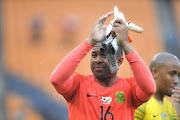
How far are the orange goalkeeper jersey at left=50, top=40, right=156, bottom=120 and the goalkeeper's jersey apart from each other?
1.65 ft

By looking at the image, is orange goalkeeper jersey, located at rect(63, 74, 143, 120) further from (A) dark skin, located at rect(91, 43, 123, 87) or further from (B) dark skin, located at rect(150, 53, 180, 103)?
(B) dark skin, located at rect(150, 53, 180, 103)

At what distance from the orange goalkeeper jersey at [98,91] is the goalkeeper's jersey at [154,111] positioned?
0.50 m

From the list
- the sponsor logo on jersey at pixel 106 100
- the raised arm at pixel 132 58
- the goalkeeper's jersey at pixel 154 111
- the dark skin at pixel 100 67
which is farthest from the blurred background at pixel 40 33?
the raised arm at pixel 132 58

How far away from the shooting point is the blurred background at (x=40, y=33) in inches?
341

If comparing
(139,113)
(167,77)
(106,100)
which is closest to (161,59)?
(167,77)

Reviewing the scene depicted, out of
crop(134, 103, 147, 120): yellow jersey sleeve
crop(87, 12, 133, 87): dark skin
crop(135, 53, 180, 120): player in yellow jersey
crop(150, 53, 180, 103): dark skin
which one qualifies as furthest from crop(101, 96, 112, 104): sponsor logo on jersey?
crop(150, 53, 180, 103): dark skin

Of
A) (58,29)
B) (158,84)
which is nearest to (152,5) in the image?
(58,29)

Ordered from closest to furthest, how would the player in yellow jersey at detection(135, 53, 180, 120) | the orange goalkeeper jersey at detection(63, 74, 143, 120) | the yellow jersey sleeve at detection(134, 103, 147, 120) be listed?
the orange goalkeeper jersey at detection(63, 74, 143, 120), the yellow jersey sleeve at detection(134, 103, 147, 120), the player in yellow jersey at detection(135, 53, 180, 120)

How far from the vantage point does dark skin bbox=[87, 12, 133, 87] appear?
2461 mm

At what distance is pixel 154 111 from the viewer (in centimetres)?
341

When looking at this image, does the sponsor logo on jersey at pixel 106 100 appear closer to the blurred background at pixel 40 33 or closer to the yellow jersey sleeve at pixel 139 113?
the yellow jersey sleeve at pixel 139 113

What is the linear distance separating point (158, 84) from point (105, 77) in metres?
1.15

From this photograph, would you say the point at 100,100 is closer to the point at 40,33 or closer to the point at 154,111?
the point at 154,111

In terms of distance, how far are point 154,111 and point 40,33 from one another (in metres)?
6.79
